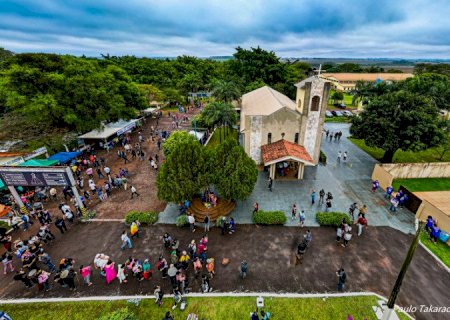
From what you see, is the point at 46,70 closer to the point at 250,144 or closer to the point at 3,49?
the point at 250,144

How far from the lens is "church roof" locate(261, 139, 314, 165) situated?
2069 cm

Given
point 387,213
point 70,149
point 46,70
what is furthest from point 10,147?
point 387,213

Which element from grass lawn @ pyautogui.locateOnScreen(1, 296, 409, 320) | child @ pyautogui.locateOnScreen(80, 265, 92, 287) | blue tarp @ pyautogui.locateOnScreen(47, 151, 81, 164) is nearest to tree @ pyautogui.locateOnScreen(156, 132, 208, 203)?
child @ pyautogui.locateOnScreen(80, 265, 92, 287)

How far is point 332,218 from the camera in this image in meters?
16.0

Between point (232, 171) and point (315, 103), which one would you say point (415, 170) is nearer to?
point (315, 103)

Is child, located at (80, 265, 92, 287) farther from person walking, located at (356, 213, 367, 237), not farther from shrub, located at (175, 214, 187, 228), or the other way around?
person walking, located at (356, 213, 367, 237)

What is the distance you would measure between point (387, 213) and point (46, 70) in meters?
36.8

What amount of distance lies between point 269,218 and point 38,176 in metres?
16.4

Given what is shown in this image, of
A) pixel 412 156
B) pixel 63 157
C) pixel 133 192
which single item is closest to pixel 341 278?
pixel 133 192

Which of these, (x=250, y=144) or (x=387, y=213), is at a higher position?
(x=250, y=144)

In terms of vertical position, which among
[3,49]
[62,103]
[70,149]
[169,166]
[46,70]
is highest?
[3,49]

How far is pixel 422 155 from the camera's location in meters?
28.7

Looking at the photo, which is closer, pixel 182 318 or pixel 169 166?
pixel 182 318

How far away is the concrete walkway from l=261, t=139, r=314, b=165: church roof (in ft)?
7.27
